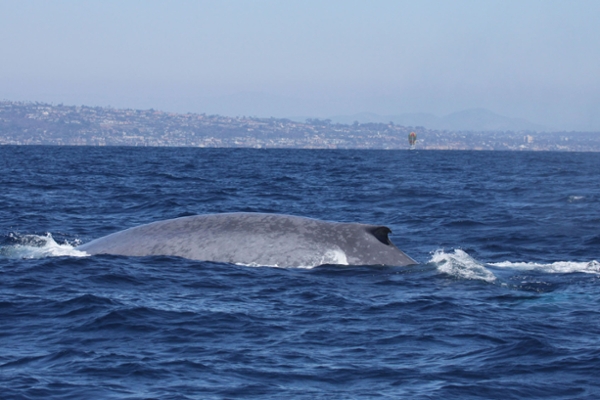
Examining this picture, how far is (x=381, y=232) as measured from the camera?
45.0 ft

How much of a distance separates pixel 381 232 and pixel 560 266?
4.19 meters

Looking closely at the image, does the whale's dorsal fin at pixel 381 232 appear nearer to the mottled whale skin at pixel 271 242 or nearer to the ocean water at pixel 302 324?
the mottled whale skin at pixel 271 242

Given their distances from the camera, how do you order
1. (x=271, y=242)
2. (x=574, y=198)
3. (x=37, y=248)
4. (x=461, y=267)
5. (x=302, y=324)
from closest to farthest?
(x=302, y=324) < (x=271, y=242) < (x=461, y=267) < (x=37, y=248) < (x=574, y=198)

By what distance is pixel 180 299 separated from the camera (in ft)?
40.5

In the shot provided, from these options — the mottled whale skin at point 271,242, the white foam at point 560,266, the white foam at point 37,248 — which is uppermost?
the mottled whale skin at point 271,242

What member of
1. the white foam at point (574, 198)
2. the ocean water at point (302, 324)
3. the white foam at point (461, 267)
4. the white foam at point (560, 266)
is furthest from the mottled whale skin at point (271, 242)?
the white foam at point (574, 198)

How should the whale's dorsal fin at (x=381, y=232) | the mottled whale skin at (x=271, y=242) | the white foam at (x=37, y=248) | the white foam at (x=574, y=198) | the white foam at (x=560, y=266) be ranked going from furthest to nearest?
the white foam at (x=574, y=198), the white foam at (x=37, y=248), the white foam at (x=560, y=266), the mottled whale skin at (x=271, y=242), the whale's dorsal fin at (x=381, y=232)

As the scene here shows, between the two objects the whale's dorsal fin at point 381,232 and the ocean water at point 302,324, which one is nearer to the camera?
the ocean water at point 302,324

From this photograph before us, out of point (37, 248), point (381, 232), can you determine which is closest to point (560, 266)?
point (381, 232)

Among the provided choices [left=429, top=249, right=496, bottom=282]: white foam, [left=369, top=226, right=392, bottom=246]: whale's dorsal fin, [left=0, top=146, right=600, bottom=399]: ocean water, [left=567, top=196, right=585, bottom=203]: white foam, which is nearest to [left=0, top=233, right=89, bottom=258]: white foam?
[left=0, top=146, right=600, bottom=399]: ocean water

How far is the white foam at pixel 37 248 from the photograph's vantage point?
15.8 metres

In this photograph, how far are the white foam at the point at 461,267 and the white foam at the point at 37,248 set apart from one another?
6.30 m

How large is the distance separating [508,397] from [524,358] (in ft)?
4.55

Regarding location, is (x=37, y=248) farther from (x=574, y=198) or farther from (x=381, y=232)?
(x=574, y=198)
